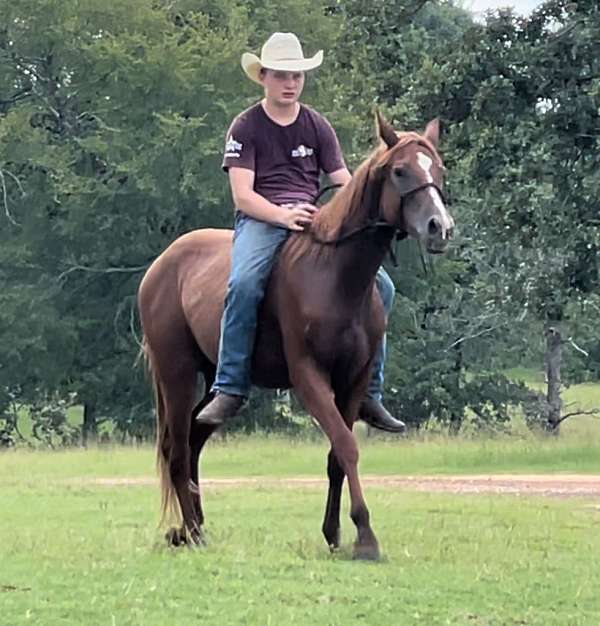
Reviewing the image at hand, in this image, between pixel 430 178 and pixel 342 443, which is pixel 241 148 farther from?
pixel 342 443

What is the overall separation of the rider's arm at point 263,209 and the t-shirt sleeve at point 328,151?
1.46ft

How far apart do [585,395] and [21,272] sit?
2995cm

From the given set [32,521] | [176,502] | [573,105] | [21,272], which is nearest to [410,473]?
[573,105]

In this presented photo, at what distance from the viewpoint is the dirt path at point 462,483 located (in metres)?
15.8

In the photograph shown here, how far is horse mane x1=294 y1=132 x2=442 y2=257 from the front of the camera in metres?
7.66

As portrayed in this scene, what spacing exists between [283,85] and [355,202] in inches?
37.2

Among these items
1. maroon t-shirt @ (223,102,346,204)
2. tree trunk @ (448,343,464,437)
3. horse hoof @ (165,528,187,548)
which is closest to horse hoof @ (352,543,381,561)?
horse hoof @ (165,528,187,548)

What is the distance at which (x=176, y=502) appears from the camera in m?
9.25

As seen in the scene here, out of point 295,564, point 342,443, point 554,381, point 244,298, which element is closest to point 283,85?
point 244,298

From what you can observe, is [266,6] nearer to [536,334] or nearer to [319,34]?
[319,34]

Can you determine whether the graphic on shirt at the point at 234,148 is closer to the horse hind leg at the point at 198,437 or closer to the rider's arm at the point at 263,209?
the rider's arm at the point at 263,209

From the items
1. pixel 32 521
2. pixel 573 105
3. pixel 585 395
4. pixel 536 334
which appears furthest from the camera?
pixel 585 395

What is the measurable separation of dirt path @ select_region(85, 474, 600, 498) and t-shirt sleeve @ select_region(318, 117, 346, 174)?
7021mm

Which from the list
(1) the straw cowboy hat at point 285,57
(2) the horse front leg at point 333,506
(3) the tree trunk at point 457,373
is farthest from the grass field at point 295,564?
Answer: (3) the tree trunk at point 457,373
